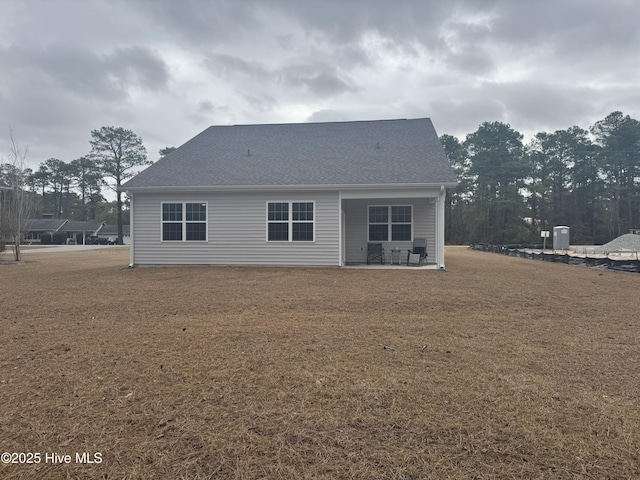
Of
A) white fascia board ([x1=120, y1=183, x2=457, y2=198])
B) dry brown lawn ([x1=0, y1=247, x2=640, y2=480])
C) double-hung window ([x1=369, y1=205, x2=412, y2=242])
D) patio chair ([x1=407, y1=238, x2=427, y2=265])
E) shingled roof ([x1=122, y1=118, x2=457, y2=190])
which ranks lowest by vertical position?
dry brown lawn ([x1=0, y1=247, x2=640, y2=480])

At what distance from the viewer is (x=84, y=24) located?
13031 mm

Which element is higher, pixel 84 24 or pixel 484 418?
pixel 84 24

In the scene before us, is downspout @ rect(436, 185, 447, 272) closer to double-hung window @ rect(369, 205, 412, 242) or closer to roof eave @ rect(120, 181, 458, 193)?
roof eave @ rect(120, 181, 458, 193)

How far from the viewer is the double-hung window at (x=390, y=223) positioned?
1323 cm

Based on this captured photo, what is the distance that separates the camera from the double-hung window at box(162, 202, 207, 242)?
12.4 m

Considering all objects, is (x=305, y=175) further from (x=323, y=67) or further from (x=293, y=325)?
(x=323, y=67)

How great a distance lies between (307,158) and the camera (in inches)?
535

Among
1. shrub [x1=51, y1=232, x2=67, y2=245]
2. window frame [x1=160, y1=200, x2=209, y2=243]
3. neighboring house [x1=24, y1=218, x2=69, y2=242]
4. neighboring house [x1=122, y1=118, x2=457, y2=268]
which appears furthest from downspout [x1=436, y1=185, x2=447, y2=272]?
neighboring house [x1=24, y1=218, x2=69, y2=242]

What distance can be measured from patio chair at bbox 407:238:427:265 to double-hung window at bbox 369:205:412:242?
1.49 ft

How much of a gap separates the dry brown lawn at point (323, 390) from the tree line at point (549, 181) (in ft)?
124

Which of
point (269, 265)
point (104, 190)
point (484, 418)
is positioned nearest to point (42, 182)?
point (104, 190)

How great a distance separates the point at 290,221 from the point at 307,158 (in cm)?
304

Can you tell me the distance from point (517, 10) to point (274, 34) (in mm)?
9792

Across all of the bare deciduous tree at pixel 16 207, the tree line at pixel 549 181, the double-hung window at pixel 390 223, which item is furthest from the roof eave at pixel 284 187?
the tree line at pixel 549 181
